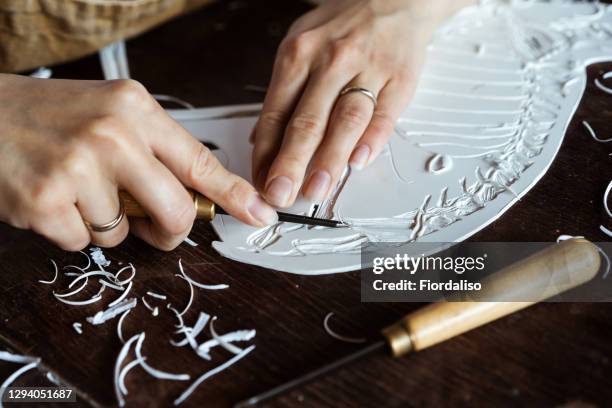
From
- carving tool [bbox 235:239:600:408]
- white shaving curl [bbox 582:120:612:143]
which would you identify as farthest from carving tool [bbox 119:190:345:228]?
white shaving curl [bbox 582:120:612:143]

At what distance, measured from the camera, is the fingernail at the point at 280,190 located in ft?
2.81

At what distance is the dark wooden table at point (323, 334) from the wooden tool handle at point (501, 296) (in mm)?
30

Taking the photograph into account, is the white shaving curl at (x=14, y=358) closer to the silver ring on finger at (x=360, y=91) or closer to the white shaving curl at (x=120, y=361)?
the white shaving curl at (x=120, y=361)

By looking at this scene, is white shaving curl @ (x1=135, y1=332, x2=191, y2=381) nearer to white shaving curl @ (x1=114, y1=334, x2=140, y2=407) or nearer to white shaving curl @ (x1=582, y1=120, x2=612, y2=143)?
white shaving curl @ (x1=114, y1=334, x2=140, y2=407)

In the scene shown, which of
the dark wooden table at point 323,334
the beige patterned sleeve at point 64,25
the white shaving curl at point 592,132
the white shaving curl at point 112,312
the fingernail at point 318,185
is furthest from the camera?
the beige patterned sleeve at point 64,25

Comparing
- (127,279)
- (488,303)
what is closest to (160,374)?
(127,279)

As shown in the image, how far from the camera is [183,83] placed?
124 cm

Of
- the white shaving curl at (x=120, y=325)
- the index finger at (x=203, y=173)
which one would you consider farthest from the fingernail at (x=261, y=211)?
the white shaving curl at (x=120, y=325)

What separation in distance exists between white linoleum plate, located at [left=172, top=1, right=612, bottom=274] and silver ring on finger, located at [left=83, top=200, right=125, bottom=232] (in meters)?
0.15

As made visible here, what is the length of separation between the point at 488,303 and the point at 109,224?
1.66 feet

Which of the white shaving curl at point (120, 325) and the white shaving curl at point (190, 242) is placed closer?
the white shaving curl at point (120, 325)

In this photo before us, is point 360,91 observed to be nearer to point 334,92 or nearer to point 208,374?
point 334,92

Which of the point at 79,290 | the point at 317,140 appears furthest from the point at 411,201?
the point at 79,290

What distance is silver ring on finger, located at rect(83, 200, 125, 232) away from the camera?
0.81 meters
